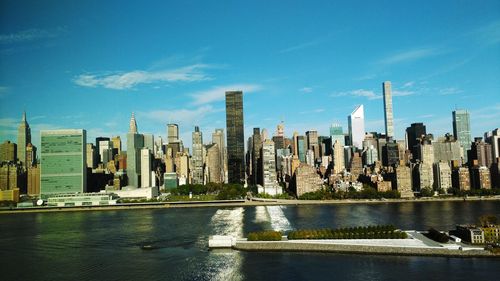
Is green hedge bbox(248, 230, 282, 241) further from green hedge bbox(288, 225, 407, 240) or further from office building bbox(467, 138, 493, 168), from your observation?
office building bbox(467, 138, 493, 168)

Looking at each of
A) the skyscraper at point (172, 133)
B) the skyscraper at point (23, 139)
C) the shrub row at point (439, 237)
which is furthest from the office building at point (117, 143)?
the shrub row at point (439, 237)

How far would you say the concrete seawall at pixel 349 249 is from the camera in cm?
2908

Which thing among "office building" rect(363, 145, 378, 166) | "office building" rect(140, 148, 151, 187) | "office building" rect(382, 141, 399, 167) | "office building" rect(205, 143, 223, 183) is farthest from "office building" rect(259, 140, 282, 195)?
"office building" rect(363, 145, 378, 166)

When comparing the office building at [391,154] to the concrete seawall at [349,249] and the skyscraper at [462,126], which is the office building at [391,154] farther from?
the concrete seawall at [349,249]

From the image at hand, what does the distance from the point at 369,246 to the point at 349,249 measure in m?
1.41

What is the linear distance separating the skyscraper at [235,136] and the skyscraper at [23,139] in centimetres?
6160

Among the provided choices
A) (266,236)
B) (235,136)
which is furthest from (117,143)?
(266,236)

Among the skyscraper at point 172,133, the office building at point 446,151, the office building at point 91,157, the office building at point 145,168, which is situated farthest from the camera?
the skyscraper at point 172,133

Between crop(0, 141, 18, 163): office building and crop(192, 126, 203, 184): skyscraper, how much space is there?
54380 millimetres

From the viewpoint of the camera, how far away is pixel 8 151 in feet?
401

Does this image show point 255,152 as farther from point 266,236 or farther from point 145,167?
point 266,236

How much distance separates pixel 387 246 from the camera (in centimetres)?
3067

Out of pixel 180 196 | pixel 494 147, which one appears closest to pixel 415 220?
pixel 180 196

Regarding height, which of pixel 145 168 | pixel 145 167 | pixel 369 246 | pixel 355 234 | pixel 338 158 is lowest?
pixel 369 246
